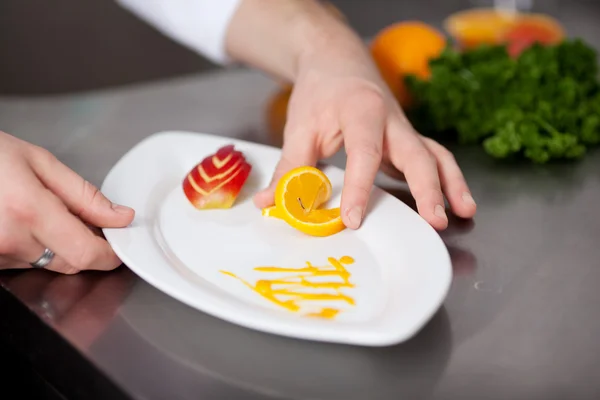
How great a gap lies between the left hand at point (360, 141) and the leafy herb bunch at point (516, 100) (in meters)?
0.17

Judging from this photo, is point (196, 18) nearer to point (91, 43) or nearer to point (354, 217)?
point (354, 217)

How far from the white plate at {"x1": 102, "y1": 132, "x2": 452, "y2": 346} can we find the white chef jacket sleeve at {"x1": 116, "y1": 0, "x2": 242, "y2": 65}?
38cm

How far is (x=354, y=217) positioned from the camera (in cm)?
95

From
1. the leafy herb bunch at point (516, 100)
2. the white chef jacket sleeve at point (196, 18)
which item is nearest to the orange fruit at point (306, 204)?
the leafy herb bunch at point (516, 100)

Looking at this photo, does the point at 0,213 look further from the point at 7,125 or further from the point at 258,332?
the point at 7,125

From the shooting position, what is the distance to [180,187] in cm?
109

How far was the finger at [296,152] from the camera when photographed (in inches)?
42.4

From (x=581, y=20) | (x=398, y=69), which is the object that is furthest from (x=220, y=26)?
(x=581, y=20)

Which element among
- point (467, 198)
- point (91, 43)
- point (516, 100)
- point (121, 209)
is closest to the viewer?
point (121, 209)

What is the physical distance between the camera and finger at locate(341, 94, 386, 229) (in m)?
0.96

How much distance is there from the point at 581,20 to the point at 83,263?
60.8 inches

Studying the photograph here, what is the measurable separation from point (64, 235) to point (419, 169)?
0.48 meters

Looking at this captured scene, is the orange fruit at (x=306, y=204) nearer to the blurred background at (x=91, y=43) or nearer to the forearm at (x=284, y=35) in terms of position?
the forearm at (x=284, y=35)

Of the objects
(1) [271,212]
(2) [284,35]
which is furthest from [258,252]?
(2) [284,35]
